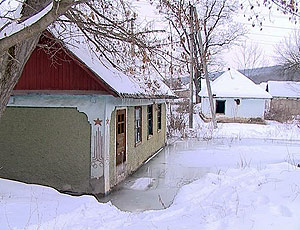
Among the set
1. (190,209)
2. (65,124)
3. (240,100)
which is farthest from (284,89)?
(190,209)

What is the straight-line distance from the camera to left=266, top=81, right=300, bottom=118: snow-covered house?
37250 millimetres

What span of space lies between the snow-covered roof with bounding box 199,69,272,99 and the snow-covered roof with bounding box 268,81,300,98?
12.2 metres

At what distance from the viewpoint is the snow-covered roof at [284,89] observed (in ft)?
134

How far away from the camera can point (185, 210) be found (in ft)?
17.7

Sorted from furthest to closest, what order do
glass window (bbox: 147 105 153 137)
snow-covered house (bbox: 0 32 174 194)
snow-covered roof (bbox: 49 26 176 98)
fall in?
1. glass window (bbox: 147 105 153 137)
2. snow-covered house (bbox: 0 32 174 194)
3. snow-covered roof (bbox: 49 26 176 98)

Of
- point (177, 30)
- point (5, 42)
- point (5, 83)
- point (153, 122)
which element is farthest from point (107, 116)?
point (153, 122)

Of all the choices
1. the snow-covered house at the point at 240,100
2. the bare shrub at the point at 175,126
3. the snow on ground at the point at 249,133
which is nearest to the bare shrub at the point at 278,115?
A: the snow-covered house at the point at 240,100

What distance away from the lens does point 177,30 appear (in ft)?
22.6

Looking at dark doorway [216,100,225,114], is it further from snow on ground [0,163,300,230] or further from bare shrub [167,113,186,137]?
snow on ground [0,163,300,230]

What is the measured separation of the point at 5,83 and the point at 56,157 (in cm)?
393

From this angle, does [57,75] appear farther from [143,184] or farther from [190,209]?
[190,209]

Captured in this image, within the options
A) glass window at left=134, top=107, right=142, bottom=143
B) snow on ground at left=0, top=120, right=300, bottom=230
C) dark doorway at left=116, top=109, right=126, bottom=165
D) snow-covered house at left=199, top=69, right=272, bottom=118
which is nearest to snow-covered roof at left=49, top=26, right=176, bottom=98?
dark doorway at left=116, top=109, right=126, bottom=165

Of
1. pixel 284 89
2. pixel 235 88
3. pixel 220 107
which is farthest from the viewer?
pixel 284 89

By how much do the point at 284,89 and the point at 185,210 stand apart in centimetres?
4069
